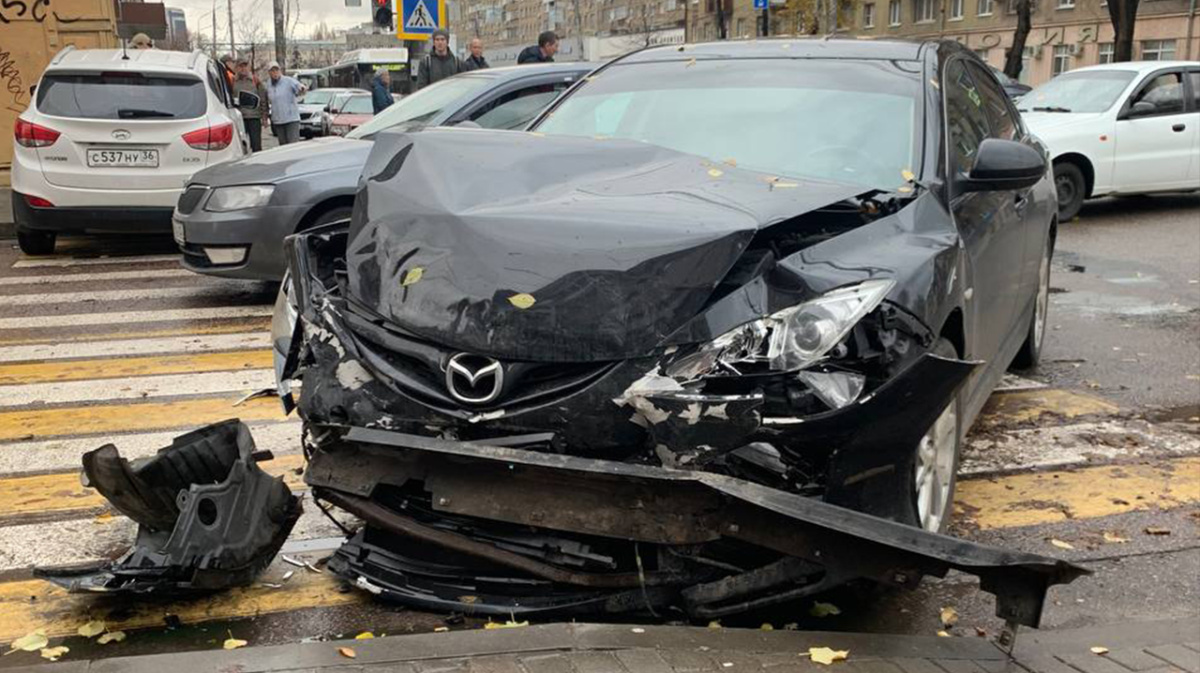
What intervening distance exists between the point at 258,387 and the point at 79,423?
946 millimetres

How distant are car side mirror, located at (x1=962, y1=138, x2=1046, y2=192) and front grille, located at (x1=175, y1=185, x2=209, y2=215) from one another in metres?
5.79

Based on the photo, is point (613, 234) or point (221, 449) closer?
point (613, 234)

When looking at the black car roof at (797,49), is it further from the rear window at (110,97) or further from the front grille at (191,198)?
the rear window at (110,97)

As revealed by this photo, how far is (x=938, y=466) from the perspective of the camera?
3861 mm

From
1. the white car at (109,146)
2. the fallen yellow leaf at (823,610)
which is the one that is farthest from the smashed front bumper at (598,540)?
the white car at (109,146)

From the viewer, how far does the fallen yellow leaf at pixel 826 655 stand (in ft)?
10.5

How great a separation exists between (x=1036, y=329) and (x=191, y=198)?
232 inches

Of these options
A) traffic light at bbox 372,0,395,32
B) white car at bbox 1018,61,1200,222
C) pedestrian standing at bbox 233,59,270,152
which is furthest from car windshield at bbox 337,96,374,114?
white car at bbox 1018,61,1200,222

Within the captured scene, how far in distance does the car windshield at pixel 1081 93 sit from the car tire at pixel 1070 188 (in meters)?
0.86

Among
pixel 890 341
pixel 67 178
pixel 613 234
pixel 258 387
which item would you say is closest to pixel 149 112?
pixel 67 178

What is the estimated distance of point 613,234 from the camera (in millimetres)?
3447

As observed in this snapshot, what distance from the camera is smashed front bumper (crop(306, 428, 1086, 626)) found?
302cm

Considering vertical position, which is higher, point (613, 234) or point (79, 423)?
point (613, 234)

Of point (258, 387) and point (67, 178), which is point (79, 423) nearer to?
point (258, 387)
